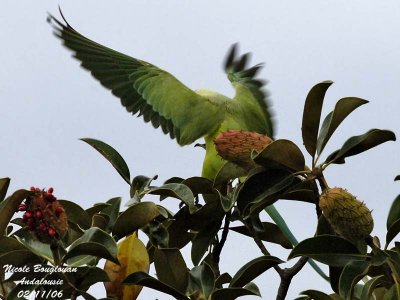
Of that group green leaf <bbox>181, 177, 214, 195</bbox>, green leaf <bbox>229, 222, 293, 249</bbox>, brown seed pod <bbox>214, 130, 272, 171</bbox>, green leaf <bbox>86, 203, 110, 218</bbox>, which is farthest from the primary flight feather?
brown seed pod <bbox>214, 130, 272, 171</bbox>

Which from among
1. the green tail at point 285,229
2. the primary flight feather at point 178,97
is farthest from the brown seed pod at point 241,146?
the primary flight feather at point 178,97

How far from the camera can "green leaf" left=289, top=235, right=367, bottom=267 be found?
203cm

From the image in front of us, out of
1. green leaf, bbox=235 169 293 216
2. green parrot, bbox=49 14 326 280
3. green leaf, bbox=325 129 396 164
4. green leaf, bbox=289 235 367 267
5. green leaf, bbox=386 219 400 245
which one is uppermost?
green parrot, bbox=49 14 326 280

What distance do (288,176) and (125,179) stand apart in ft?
1.80

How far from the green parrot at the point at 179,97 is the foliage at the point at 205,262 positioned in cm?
155

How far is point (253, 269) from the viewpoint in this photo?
2.17 m

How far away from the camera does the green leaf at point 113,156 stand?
240 centimetres

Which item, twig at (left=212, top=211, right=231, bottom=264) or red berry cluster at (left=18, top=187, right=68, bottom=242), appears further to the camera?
twig at (left=212, top=211, right=231, bottom=264)

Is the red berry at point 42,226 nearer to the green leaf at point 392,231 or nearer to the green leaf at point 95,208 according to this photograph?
the green leaf at point 95,208

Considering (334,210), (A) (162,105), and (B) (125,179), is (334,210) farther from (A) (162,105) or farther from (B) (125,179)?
(A) (162,105)

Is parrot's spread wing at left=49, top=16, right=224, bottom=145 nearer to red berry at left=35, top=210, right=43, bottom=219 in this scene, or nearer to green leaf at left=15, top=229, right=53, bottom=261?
green leaf at left=15, top=229, right=53, bottom=261

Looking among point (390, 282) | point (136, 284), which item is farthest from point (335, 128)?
point (136, 284)

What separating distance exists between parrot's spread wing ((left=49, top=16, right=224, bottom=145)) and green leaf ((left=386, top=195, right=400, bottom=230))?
6.37 ft

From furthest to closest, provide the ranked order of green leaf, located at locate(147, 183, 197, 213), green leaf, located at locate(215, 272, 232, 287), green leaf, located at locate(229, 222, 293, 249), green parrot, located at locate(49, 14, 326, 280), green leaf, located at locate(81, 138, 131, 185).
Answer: green parrot, located at locate(49, 14, 326, 280), green leaf, located at locate(229, 222, 293, 249), green leaf, located at locate(215, 272, 232, 287), green leaf, located at locate(81, 138, 131, 185), green leaf, located at locate(147, 183, 197, 213)
